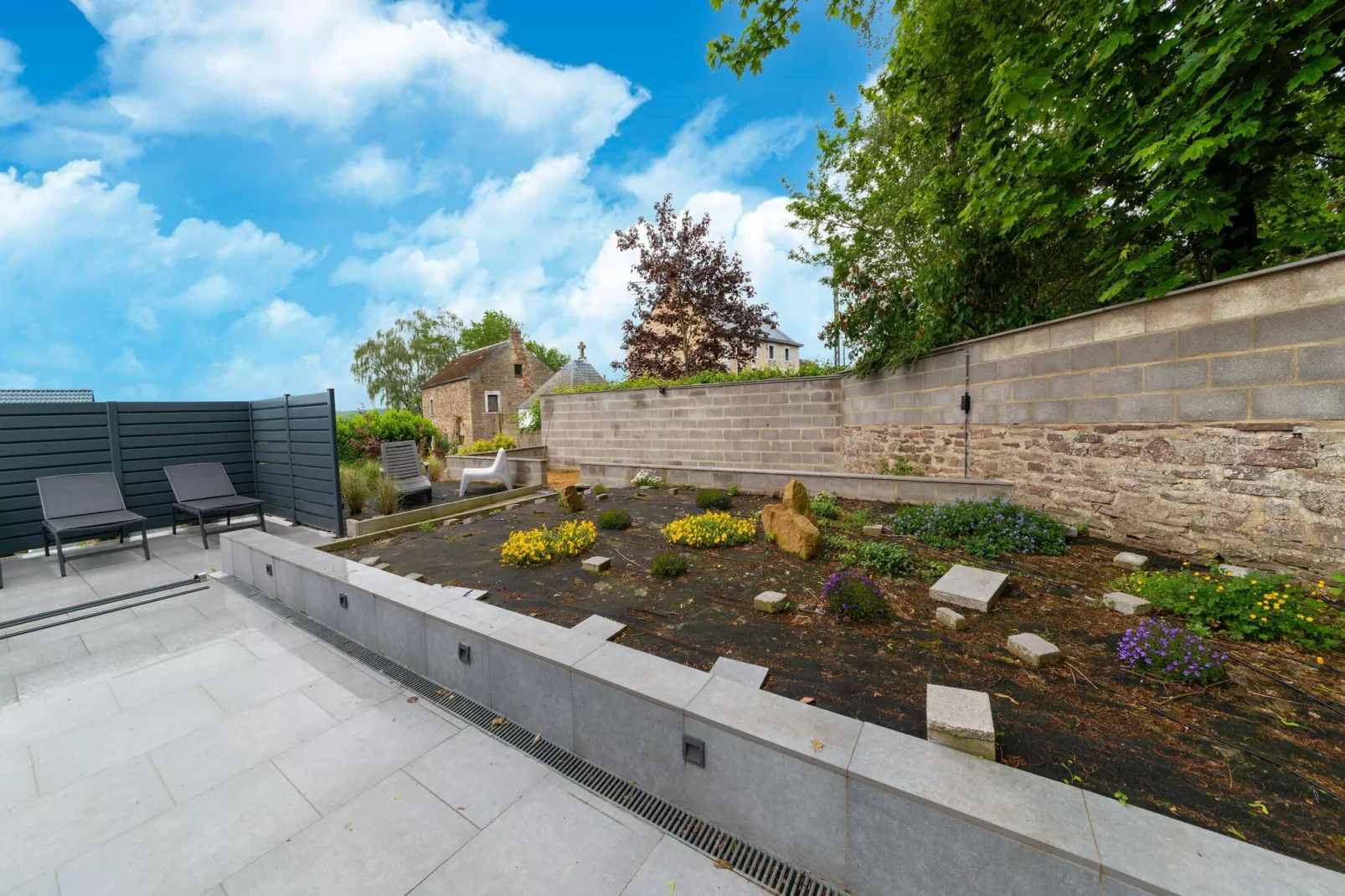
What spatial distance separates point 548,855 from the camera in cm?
183

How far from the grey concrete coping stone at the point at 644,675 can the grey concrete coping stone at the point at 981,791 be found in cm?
72

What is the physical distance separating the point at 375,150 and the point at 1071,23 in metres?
16.0

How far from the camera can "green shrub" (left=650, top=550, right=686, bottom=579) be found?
12.8 feet

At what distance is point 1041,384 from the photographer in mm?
5066

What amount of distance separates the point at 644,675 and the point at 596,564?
198 cm

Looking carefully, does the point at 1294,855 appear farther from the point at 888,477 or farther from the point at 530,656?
the point at 888,477

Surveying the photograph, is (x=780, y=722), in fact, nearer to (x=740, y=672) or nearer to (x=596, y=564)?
(x=740, y=672)

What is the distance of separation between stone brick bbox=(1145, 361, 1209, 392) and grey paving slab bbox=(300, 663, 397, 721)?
6.39m

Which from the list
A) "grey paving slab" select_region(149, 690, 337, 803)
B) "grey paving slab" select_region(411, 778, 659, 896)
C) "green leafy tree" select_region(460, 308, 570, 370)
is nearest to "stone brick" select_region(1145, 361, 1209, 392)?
"grey paving slab" select_region(411, 778, 659, 896)

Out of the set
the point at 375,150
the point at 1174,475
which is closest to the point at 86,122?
the point at 375,150

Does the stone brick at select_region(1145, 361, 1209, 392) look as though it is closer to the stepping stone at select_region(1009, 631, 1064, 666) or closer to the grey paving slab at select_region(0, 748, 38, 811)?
the stepping stone at select_region(1009, 631, 1064, 666)

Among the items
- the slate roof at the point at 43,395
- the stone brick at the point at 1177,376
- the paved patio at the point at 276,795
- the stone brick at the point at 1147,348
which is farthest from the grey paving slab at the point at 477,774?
the slate roof at the point at 43,395

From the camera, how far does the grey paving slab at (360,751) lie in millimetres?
2209

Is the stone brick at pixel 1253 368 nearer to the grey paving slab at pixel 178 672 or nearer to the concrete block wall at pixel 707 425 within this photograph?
the concrete block wall at pixel 707 425
